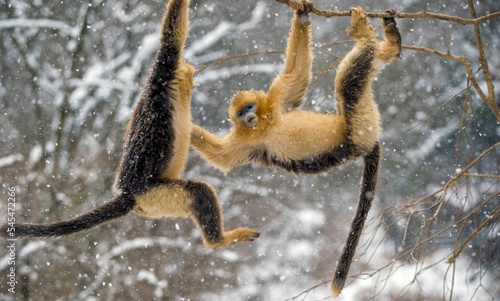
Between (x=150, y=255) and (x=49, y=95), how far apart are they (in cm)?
A: 226

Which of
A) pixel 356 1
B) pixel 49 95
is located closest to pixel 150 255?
pixel 49 95

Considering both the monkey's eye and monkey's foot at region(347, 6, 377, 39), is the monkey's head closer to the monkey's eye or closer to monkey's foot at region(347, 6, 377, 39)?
the monkey's eye

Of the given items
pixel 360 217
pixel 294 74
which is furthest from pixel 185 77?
pixel 360 217

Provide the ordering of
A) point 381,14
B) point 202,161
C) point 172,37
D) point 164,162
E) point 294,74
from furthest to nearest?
point 202,161 < point 294,74 < point 164,162 < point 172,37 < point 381,14

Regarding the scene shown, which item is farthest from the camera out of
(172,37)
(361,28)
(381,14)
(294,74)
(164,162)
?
(294,74)

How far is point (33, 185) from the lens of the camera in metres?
7.60

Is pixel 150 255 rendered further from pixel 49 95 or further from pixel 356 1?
pixel 356 1

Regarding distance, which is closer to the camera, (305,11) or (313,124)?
(305,11)

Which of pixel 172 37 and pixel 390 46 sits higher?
pixel 390 46

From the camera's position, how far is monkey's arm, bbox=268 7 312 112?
12.6 ft

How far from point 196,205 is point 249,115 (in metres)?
0.61

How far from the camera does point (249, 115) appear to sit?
363cm

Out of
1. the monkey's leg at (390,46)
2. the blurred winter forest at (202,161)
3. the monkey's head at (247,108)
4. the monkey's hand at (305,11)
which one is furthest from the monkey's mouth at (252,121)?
the blurred winter forest at (202,161)

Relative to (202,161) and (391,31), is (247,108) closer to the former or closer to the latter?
(391,31)
